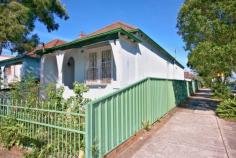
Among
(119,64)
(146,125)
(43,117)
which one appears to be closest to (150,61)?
(119,64)

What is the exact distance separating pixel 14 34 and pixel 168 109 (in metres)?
8.36

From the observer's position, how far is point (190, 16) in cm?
1106

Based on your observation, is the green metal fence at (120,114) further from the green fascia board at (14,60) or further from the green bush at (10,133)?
the green fascia board at (14,60)

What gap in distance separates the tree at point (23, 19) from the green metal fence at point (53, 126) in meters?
5.37

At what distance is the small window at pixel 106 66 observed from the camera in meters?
11.3

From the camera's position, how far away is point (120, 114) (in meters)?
5.73

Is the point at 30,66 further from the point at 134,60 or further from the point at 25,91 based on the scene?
the point at 25,91

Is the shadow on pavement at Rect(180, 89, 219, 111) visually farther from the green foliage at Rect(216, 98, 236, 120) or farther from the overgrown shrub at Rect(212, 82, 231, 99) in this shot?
the green foliage at Rect(216, 98, 236, 120)

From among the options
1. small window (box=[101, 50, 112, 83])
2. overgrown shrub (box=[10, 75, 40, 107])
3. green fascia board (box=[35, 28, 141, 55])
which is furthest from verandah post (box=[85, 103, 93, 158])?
small window (box=[101, 50, 112, 83])

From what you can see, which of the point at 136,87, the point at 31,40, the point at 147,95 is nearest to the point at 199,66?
the point at 147,95

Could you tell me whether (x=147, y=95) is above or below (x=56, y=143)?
above

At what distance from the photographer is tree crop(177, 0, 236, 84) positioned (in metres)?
9.65

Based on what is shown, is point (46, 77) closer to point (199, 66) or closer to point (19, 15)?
point (19, 15)

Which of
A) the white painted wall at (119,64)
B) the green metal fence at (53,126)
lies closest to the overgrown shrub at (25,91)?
the green metal fence at (53,126)
